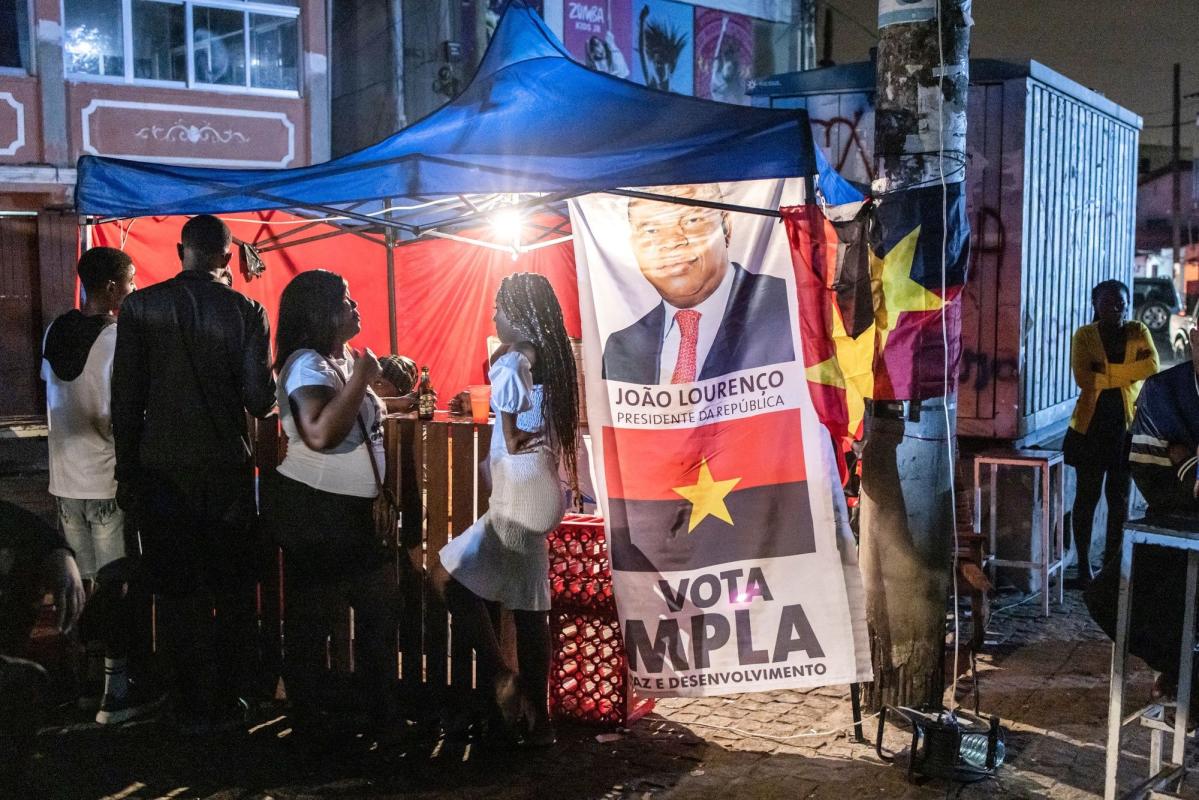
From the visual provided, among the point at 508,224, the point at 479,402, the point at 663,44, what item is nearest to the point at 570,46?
the point at 663,44

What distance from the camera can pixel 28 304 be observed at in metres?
15.6

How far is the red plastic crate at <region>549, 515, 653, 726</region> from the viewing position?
5.03m

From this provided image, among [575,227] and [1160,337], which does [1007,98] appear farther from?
[1160,337]

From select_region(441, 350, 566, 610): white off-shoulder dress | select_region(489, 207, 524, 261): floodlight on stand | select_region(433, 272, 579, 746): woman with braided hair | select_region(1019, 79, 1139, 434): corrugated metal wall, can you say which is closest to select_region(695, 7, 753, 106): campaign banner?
select_region(1019, 79, 1139, 434): corrugated metal wall

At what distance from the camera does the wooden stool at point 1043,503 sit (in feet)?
23.9

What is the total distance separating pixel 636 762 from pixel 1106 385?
15.5ft

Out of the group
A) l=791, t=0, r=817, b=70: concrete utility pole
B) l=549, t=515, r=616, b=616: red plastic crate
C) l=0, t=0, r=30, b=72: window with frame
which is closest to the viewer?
l=549, t=515, r=616, b=616: red plastic crate

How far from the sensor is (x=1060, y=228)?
8.81 metres

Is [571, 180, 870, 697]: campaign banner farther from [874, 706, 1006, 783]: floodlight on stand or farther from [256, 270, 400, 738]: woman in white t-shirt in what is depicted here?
[256, 270, 400, 738]: woman in white t-shirt

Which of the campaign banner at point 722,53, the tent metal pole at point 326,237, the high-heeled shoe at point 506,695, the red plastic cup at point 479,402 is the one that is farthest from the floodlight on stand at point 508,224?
the campaign banner at point 722,53

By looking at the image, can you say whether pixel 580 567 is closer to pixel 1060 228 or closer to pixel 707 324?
pixel 707 324

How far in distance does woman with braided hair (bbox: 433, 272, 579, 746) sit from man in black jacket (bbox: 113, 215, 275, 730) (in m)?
1.06

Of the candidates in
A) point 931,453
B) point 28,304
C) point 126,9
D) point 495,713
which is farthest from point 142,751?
point 126,9

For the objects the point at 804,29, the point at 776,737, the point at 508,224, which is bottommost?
the point at 776,737
